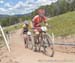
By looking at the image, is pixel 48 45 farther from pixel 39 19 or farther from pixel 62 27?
pixel 62 27

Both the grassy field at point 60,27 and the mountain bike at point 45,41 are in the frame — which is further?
the grassy field at point 60,27

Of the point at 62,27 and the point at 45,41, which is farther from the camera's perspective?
the point at 62,27

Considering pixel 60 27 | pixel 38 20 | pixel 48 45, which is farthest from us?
pixel 60 27

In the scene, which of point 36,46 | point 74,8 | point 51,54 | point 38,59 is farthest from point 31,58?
point 74,8

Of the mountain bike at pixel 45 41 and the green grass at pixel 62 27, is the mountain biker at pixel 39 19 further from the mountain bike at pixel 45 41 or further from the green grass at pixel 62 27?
the green grass at pixel 62 27

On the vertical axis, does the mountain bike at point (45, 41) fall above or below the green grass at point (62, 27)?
above

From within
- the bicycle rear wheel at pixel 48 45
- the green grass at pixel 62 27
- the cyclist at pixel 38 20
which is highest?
the cyclist at pixel 38 20

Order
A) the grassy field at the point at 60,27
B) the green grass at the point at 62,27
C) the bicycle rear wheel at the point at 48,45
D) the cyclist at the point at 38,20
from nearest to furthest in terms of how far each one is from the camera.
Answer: the bicycle rear wheel at the point at 48,45
the cyclist at the point at 38,20
the grassy field at the point at 60,27
the green grass at the point at 62,27

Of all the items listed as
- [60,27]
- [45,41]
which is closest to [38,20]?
[45,41]

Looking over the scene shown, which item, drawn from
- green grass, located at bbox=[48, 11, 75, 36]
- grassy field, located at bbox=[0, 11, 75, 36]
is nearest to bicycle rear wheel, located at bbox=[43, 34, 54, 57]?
grassy field, located at bbox=[0, 11, 75, 36]

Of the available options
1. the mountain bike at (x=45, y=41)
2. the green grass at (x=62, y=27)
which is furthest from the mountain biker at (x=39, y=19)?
the green grass at (x=62, y=27)

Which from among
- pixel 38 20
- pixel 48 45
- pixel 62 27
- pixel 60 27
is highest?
pixel 38 20

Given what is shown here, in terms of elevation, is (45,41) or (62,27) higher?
(45,41)

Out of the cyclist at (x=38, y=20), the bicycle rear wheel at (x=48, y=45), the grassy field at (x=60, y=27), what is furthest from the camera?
the grassy field at (x=60, y=27)
